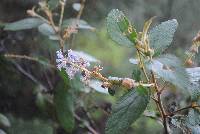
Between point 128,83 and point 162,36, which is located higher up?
point 162,36

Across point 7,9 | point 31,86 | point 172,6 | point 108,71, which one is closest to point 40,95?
point 31,86

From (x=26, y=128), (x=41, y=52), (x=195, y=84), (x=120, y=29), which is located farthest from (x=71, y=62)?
(x=41, y=52)

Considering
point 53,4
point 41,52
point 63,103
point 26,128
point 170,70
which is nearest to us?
point 170,70

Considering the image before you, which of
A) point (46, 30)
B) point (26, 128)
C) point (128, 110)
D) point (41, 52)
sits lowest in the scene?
point (128, 110)

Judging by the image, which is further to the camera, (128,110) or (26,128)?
(26,128)

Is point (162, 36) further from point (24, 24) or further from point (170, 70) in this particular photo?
point (24, 24)
